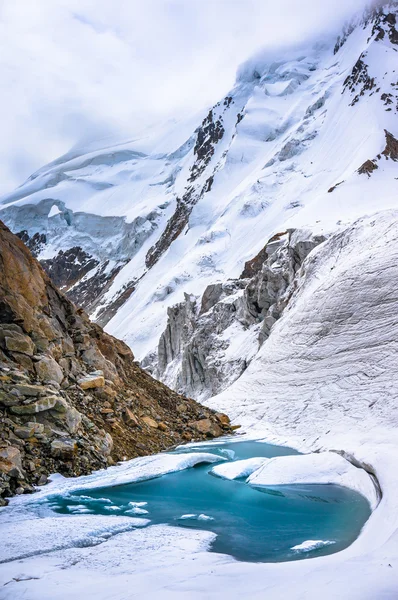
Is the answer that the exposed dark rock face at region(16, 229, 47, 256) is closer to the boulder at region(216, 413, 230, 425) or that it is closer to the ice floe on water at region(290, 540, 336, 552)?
the boulder at region(216, 413, 230, 425)

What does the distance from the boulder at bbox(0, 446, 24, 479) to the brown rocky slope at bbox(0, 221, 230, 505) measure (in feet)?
0.07

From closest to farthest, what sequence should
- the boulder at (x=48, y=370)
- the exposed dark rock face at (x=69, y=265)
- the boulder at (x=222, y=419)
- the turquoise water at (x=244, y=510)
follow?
the turquoise water at (x=244, y=510) → the boulder at (x=48, y=370) → the boulder at (x=222, y=419) → the exposed dark rock face at (x=69, y=265)

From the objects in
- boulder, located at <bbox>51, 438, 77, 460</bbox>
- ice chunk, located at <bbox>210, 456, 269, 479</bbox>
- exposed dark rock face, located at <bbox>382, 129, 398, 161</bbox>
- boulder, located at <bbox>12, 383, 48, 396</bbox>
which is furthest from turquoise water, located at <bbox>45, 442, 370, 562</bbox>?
exposed dark rock face, located at <bbox>382, 129, 398, 161</bbox>

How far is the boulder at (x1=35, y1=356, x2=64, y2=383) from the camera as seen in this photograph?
50.0 feet

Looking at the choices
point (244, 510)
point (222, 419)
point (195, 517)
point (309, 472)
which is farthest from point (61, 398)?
point (222, 419)

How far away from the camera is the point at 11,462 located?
1134 cm

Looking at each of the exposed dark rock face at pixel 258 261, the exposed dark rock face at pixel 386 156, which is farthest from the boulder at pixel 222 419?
the exposed dark rock face at pixel 386 156

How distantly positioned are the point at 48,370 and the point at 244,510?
303 inches

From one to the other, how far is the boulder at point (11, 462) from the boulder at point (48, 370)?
149 inches

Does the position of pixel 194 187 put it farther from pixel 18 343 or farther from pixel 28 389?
pixel 28 389

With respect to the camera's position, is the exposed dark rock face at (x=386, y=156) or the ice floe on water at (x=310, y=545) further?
the exposed dark rock face at (x=386, y=156)

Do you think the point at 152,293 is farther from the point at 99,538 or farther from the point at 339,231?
the point at 99,538

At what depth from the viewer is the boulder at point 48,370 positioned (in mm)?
15234

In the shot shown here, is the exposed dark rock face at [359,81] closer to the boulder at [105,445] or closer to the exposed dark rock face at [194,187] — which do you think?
the exposed dark rock face at [194,187]
